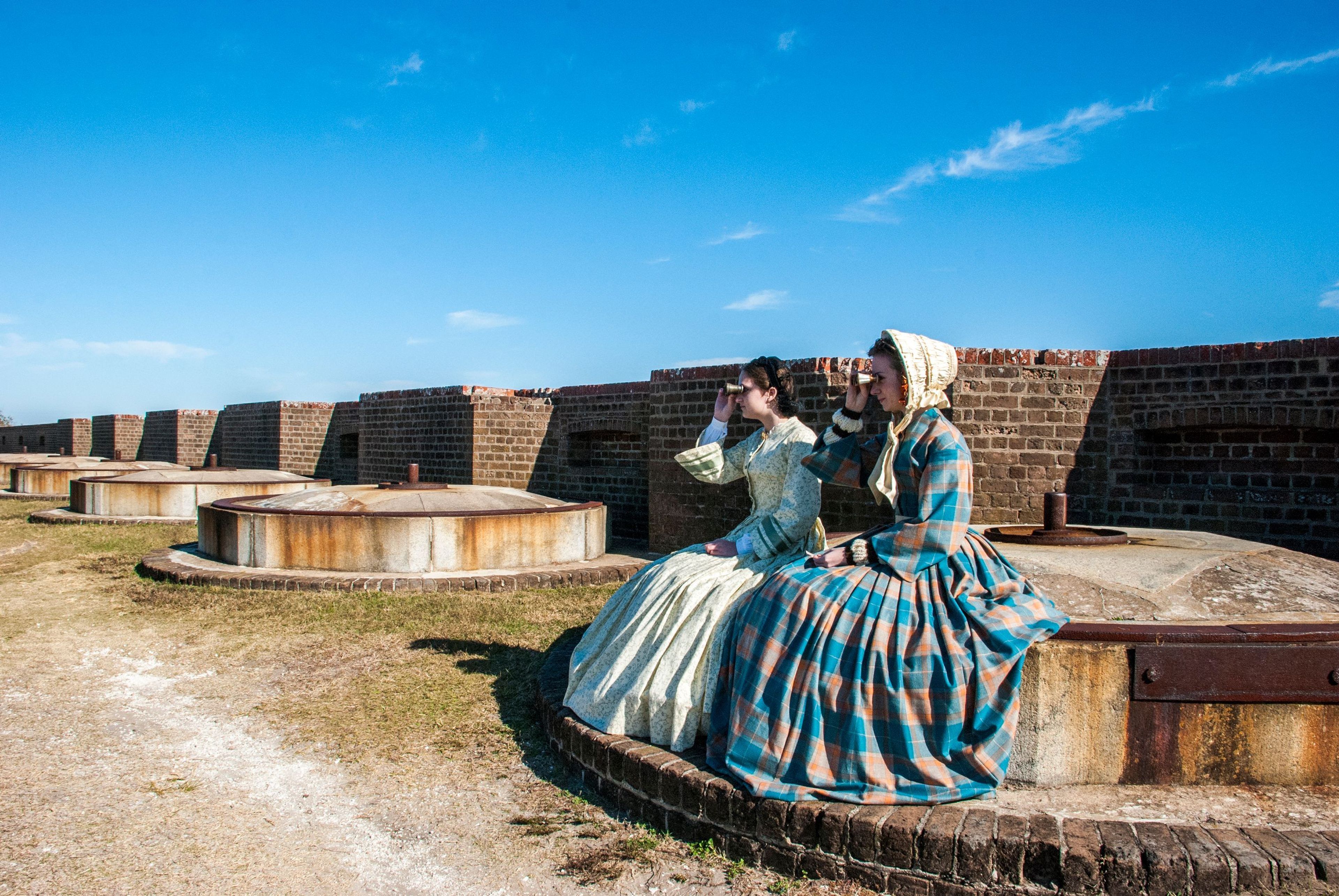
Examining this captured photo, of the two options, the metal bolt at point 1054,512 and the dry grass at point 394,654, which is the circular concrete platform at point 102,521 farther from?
the metal bolt at point 1054,512

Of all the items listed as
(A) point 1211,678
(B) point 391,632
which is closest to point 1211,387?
(A) point 1211,678

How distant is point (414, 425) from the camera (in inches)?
615

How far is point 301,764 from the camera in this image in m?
3.77

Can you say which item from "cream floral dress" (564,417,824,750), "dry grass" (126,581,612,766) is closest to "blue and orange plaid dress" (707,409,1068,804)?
"cream floral dress" (564,417,824,750)

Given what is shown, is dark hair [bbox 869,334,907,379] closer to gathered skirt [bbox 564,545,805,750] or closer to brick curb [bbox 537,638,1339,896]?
gathered skirt [bbox 564,545,805,750]

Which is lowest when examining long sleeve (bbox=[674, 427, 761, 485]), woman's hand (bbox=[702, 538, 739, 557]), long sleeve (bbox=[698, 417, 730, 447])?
woman's hand (bbox=[702, 538, 739, 557])

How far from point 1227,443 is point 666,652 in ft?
22.7

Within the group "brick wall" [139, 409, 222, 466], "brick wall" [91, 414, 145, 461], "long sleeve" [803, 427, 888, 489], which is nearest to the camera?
"long sleeve" [803, 427, 888, 489]

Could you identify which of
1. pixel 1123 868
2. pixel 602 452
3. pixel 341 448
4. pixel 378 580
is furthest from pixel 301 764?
pixel 341 448

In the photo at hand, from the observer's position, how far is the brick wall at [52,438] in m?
30.7

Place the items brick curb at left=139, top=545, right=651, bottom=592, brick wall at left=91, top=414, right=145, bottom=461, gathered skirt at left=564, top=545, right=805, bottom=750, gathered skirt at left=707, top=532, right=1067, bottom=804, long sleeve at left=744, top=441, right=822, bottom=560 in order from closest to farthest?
gathered skirt at left=707, top=532, right=1067, bottom=804 → gathered skirt at left=564, top=545, right=805, bottom=750 → long sleeve at left=744, top=441, right=822, bottom=560 → brick curb at left=139, top=545, right=651, bottom=592 → brick wall at left=91, top=414, right=145, bottom=461

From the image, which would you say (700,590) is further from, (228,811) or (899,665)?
(228,811)

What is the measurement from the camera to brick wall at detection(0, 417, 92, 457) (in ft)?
101

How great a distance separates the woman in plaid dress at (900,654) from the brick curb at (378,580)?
15.6 ft
